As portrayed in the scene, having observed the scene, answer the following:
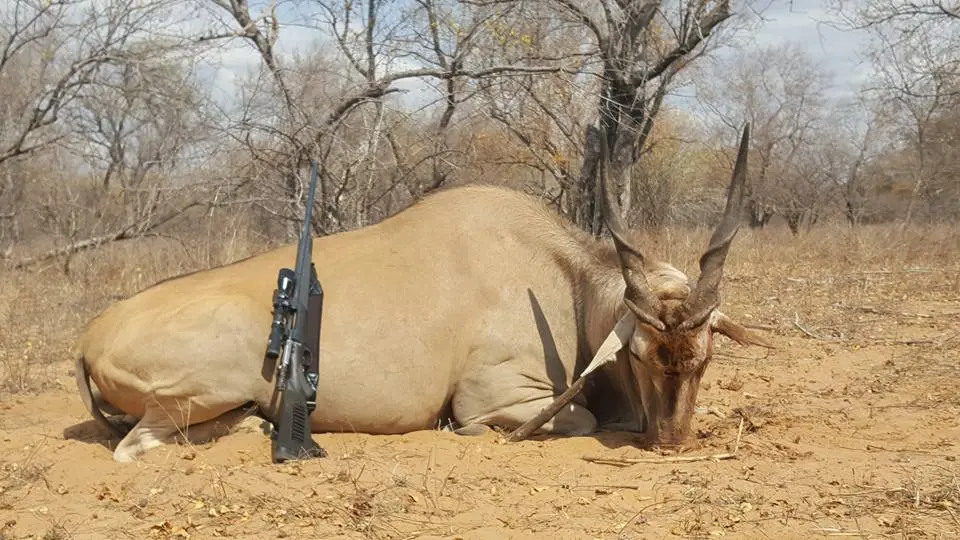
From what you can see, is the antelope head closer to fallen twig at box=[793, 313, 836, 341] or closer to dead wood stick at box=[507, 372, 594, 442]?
dead wood stick at box=[507, 372, 594, 442]

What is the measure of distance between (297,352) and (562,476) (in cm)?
160

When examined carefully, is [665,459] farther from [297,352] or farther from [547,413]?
[297,352]

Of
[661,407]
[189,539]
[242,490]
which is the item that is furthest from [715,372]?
[189,539]

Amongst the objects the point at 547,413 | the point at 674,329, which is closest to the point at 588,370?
the point at 547,413

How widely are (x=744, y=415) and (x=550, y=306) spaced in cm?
133

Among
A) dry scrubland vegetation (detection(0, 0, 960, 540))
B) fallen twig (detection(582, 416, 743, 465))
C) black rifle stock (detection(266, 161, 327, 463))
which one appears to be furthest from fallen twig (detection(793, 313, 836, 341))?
black rifle stock (detection(266, 161, 327, 463))

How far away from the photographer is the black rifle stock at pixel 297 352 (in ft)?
16.0

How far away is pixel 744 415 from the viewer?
221 inches

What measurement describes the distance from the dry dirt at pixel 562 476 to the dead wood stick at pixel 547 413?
89mm

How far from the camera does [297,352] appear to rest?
511 centimetres

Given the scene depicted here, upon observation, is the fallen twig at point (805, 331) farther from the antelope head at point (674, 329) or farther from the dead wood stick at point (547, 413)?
the dead wood stick at point (547, 413)

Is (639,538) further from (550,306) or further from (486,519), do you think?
(550,306)

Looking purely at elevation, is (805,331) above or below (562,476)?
above

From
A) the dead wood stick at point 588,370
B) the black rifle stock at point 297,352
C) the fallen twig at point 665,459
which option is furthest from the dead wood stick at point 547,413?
the black rifle stock at point 297,352
